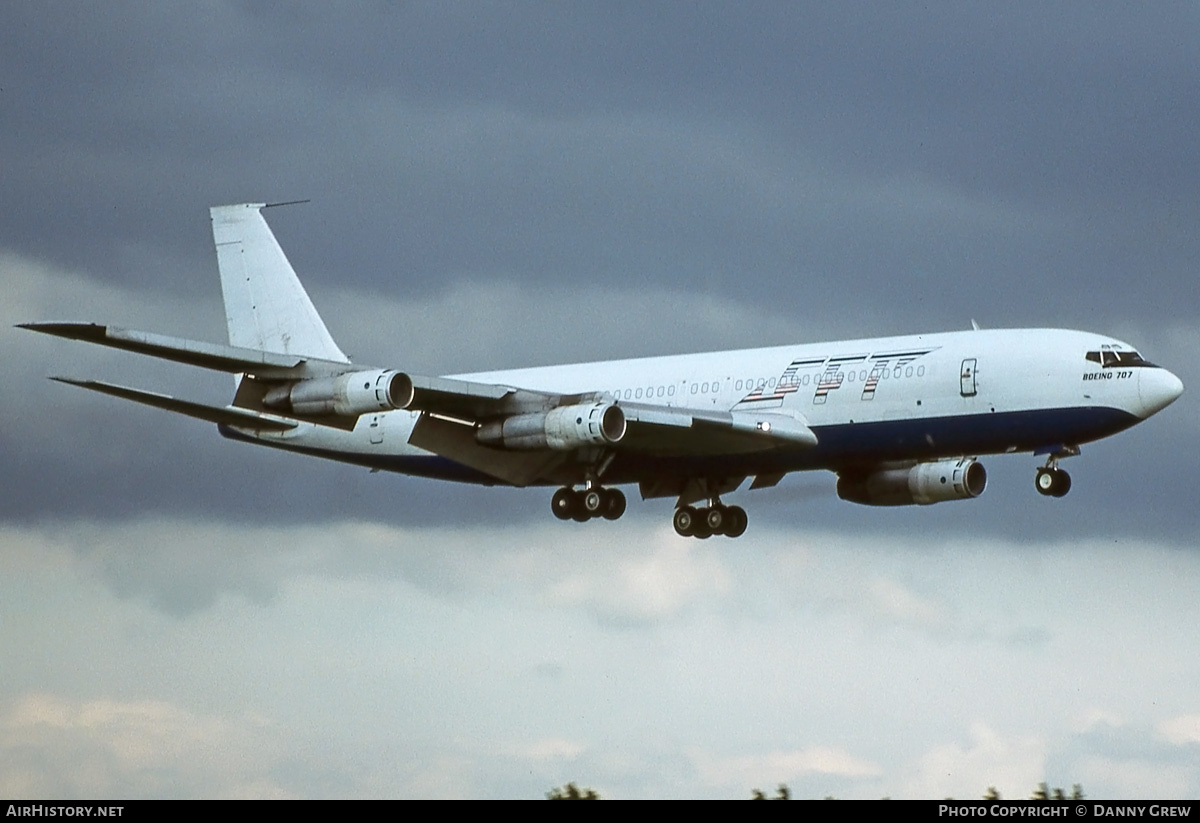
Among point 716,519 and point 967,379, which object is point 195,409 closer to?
point 716,519

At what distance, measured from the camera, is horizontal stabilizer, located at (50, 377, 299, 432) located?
67.1 metres

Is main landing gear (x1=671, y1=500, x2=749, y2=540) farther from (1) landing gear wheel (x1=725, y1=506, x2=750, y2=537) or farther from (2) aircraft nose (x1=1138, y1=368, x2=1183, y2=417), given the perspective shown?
(2) aircraft nose (x1=1138, y1=368, x2=1183, y2=417)

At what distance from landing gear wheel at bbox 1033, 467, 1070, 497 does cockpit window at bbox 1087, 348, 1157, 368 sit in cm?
356

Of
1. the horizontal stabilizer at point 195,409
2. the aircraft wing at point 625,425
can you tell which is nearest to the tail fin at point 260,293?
the horizontal stabilizer at point 195,409

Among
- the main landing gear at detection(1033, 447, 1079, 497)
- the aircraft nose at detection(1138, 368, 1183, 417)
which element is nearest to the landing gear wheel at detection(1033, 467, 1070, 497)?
the main landing gear at detection(1033, 447, 1079, 497)

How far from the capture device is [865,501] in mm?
72688

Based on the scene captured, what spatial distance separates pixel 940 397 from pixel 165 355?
2204 centimetres

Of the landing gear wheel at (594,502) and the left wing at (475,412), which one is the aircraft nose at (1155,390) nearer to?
the left wing at (475,412)

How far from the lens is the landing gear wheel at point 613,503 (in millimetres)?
69500
